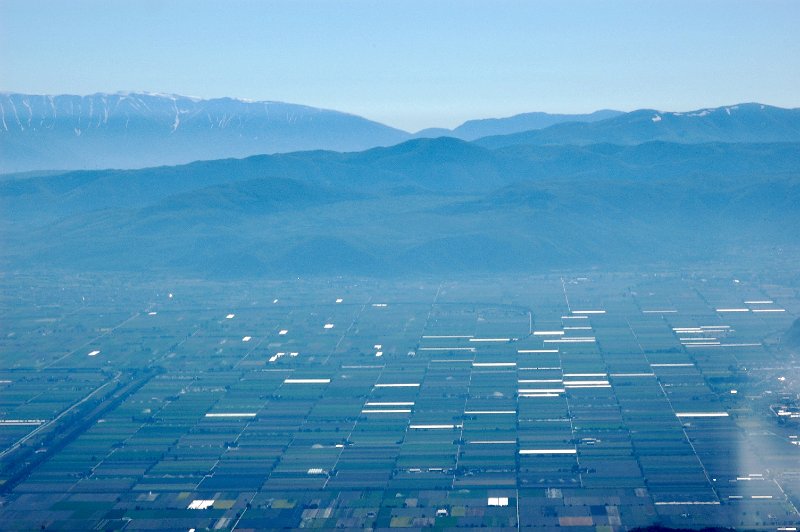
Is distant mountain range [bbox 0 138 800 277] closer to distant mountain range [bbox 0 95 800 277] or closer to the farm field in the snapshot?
distant mountain range [bbox 0 95 800 277]

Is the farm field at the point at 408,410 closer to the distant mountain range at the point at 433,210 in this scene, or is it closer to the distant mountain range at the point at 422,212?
the distant mountain range at the point at 433,210

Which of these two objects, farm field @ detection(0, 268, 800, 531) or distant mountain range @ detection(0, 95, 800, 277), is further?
distant mountain range @ detection(0, 95, 800, 277)

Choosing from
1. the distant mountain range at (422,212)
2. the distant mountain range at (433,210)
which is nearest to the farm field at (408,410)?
the distant mountain range at (433,210)

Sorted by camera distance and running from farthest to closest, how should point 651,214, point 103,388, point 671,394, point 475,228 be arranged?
point 651,214
point 475,228
point 103,388
point 671,394

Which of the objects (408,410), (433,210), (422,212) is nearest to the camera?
(408,410)

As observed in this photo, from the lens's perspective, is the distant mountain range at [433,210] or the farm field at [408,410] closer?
the farm field at [408,410]

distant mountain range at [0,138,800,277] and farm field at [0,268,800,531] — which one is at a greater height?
farm field at [0,268,800,531]

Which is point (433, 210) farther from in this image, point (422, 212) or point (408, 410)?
point (408, 410)

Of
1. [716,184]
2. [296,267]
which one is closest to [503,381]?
[296,267]

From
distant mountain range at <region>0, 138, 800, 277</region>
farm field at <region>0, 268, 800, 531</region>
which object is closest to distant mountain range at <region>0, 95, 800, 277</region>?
distant mountain range at <region>0, 138, 800, 277</region>

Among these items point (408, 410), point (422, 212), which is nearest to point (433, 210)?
point (422, 212)

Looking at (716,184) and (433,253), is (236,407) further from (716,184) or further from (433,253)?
(716,184)
